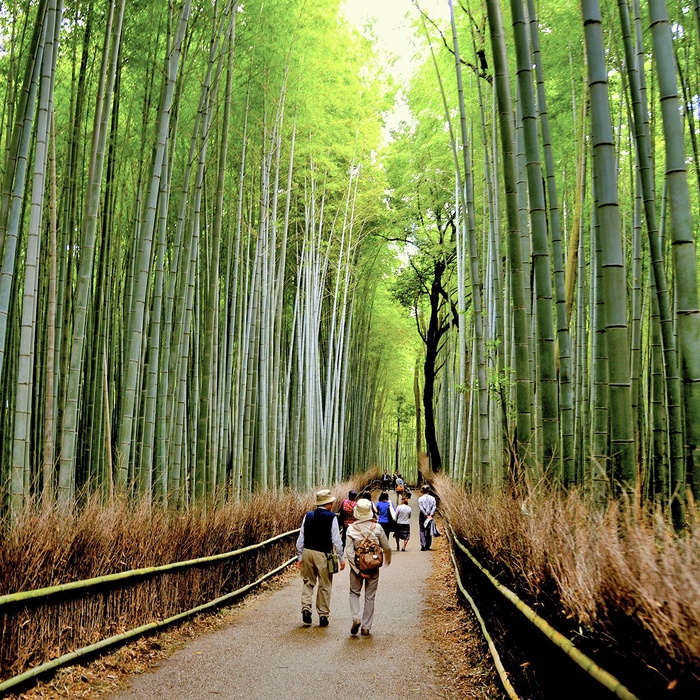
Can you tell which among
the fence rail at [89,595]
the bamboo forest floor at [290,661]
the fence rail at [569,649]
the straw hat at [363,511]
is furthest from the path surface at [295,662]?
the fence rail at [569,649]

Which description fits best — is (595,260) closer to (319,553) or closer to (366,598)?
(366,598)

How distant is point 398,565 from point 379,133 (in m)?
6.84

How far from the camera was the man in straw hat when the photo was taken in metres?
5.16

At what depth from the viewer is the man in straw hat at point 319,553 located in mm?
5160

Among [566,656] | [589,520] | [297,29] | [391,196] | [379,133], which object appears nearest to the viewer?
[566,656]

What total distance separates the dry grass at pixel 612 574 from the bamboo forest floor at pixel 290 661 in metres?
0.80

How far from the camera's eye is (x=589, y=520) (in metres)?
2.52

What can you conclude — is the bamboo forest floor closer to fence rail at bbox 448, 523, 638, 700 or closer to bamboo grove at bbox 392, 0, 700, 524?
fence rail at bbox 448, 523, 638, 700

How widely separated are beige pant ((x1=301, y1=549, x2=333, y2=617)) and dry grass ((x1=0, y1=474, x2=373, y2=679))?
29.2 inches

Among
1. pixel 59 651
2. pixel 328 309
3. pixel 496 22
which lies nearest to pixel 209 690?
pixel 59 651

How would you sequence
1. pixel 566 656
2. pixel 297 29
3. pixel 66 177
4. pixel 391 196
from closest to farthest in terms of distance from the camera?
pixel 566 656, pixel 66 177, pixel 297 29, pixel 391 196

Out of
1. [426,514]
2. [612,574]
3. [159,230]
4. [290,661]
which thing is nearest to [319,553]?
[290,661]

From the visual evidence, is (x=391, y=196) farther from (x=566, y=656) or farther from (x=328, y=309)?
(x=566, y=656)

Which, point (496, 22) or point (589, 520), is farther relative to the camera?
point (496, 22)
